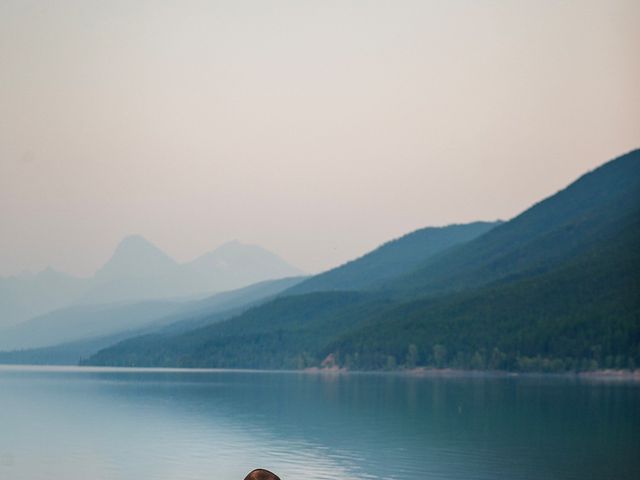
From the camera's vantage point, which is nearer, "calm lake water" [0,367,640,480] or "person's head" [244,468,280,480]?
"person's head" [244,468,280,480]

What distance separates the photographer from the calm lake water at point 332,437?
6625 cm

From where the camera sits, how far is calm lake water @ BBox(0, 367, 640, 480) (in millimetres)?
66250

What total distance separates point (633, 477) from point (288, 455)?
2391 centimetres

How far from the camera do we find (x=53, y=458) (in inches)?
2901

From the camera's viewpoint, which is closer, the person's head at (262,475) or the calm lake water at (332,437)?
the person's head at (262,475)

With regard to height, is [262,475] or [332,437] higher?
[262,475]

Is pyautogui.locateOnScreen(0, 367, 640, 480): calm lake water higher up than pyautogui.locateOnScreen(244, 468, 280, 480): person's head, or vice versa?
pyautogui.locateOnScreen(244, 468, 280, 480): person's head

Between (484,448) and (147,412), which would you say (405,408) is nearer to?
(147,412)

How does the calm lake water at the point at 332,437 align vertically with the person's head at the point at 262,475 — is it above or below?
below

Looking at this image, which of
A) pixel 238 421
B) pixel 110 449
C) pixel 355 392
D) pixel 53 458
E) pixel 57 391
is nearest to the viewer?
pixel 53 458

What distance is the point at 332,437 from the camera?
285ft

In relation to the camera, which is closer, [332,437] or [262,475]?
[262,475]

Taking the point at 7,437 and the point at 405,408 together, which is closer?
the point at 7,437

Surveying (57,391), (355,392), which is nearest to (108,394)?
(57,391)
